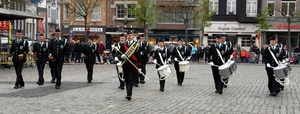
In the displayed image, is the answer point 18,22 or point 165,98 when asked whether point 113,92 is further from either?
point 18,22

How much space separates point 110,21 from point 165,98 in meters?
46.9

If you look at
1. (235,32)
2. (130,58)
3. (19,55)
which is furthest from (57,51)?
(235,32)

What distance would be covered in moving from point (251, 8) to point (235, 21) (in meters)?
2.49

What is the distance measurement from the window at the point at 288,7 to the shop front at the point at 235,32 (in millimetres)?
4753

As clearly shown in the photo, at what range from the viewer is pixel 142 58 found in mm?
15828

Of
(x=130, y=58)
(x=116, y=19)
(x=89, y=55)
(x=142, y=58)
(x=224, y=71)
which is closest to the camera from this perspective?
(x=130, y=58)

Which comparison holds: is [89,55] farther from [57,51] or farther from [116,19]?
[116,19]

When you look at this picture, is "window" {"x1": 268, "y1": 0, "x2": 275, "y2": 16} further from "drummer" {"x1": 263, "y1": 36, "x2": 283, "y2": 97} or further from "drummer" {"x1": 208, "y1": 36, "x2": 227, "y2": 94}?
"drummer" {"x1": 263, "y1": 36, "x2": 283, "y2": 97}

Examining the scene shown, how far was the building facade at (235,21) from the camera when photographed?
2272 inches

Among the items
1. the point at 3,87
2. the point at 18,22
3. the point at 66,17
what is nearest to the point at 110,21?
the point at 66,17

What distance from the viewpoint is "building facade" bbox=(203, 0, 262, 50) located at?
189 ft

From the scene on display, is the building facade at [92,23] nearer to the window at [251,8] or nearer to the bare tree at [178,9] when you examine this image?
the bare tree at [178,9]

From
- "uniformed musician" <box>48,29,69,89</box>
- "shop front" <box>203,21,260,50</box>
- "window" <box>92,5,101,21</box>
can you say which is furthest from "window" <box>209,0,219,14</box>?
"uniformed musician" <box>48,29,69,89</box>

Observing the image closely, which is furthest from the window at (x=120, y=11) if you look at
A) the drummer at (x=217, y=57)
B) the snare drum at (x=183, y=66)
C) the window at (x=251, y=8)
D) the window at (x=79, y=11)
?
the drummer at (x=217, y=57)
